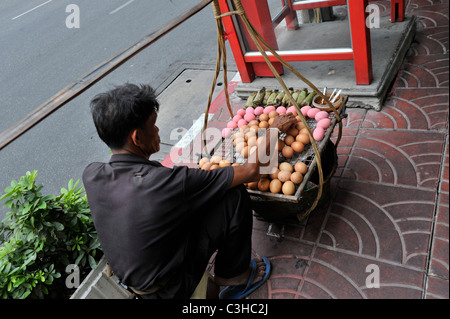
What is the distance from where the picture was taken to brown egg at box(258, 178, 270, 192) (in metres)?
2.37

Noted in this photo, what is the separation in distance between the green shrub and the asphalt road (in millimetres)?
2039

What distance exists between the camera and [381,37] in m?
4.14

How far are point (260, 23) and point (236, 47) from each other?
0.40 m

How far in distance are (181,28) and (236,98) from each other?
365cm

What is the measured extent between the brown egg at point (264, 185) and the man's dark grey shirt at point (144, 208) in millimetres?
435

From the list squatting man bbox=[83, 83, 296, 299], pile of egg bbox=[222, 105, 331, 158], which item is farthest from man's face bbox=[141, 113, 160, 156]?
pile of egg bbox=[222, 105, 331, 158]

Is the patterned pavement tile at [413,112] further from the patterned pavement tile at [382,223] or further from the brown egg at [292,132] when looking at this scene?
the brown egg at [292,132]

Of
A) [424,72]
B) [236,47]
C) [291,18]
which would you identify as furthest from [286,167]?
[291,18]

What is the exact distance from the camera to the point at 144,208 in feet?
5.82

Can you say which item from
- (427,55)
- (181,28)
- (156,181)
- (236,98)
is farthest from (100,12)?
(156,181)

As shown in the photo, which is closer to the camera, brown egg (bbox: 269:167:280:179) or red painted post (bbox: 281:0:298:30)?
brown egg (bbox: 269:167:280:179)

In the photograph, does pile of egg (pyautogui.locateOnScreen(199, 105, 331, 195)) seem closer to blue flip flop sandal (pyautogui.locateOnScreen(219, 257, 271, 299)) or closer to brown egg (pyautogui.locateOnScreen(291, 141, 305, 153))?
brown egg (pyautogui.locateOnScreen(291, 141, 305, 153))

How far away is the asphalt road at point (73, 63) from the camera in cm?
487

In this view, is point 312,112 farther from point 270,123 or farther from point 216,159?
point 216,159
